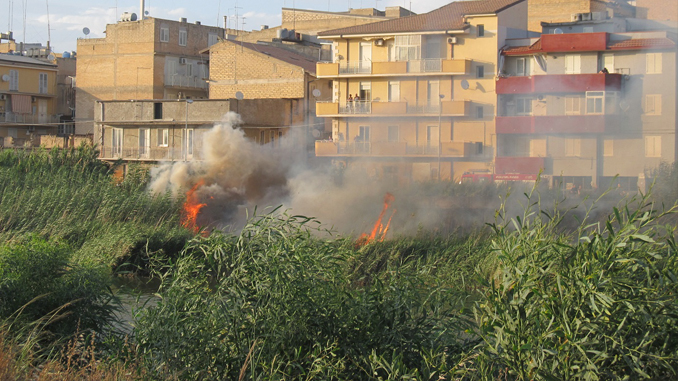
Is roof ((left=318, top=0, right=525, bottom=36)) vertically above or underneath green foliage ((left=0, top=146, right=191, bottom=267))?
above

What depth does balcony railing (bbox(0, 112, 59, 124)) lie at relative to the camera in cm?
5559

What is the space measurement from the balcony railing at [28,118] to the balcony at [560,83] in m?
37.0

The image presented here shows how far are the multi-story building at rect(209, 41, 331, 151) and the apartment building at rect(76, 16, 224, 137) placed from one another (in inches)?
275

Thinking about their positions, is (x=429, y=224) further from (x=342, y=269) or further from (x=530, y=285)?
(x=530, y=285)

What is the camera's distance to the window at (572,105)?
31.5 m

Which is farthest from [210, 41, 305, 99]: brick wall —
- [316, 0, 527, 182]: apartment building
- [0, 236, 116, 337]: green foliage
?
[0, 236, 116, 337]: green foliage

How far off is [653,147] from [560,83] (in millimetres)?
6903

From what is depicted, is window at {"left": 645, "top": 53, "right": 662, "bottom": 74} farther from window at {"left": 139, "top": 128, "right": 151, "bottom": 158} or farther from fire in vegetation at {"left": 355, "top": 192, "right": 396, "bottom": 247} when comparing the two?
window at {"left": 139, "top": 128, "right": 151, "bottom": 158}

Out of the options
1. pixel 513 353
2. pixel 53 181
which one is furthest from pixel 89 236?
pixel 513 353

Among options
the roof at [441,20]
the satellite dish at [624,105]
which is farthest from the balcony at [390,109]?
the satellite dish at [624,105]

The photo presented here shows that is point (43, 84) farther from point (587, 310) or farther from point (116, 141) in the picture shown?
point (587, 310)

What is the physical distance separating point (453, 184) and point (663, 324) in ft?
74.5

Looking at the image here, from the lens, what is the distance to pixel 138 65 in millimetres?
53750

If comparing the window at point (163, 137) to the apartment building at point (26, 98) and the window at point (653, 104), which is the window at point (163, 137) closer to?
the apartment building at point (26, 98)
